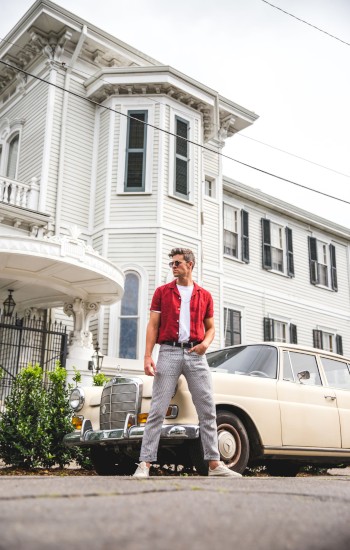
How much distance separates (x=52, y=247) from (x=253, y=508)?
9.05 m

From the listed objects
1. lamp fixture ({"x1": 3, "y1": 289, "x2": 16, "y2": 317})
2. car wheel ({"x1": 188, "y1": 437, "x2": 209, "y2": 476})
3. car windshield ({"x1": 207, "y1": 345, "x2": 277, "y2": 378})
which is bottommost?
car wheel ({"x1": 188, "y1": 437, "x2": 209, "y2": 476})

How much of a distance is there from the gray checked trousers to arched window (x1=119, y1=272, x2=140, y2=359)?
30.2ft

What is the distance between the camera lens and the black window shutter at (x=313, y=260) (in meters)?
22.5

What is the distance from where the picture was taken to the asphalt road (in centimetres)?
188

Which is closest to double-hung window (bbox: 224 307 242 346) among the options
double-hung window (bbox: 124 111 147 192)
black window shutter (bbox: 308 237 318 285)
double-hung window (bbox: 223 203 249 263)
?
double-hung window (bbox: 223 203 249 263)

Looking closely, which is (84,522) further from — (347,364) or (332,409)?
(347,364)

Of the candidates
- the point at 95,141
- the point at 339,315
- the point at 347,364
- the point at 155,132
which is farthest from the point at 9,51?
the point at 339,315

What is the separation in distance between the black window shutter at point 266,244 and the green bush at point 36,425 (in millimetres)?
13729

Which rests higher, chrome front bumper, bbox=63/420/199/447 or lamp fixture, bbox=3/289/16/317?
lamp fixture, bbox=3/289/16/317

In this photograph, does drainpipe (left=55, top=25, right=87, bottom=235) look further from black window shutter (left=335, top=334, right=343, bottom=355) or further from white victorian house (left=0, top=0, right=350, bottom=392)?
black window shutter (left=335, top=334, right=343, bottom=355)

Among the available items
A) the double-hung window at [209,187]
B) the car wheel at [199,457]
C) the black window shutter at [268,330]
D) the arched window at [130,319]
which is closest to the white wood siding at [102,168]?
the arched window at [130,319]

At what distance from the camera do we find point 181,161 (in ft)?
54.4

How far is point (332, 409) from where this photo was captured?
7.09 m

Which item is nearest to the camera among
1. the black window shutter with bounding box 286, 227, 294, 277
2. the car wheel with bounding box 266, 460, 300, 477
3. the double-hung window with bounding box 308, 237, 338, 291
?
the car wheel with bounding box 266, 460, 300, 477
